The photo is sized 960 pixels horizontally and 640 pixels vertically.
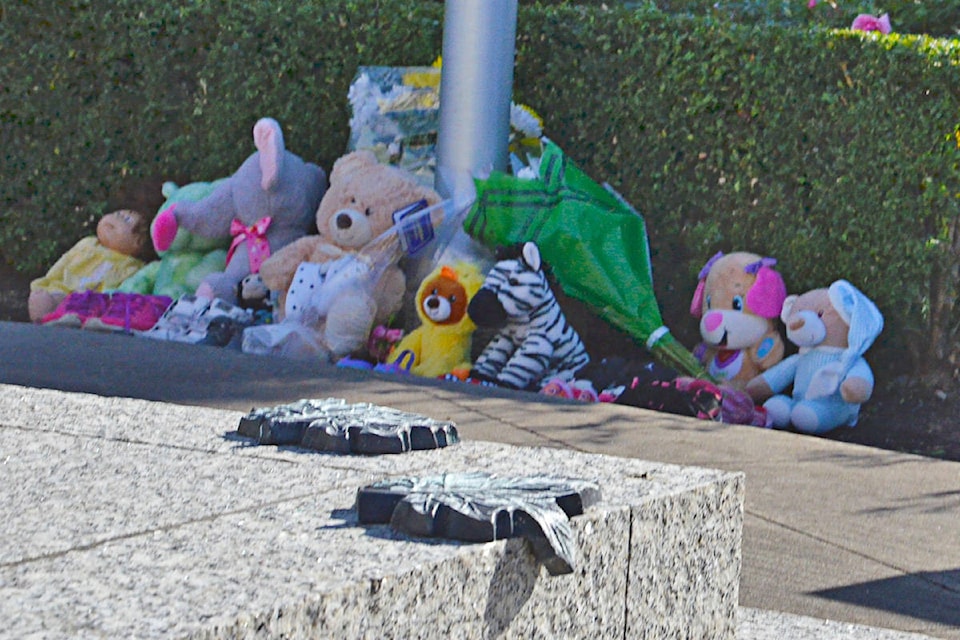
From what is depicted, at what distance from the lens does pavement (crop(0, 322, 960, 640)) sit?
3.43 meters

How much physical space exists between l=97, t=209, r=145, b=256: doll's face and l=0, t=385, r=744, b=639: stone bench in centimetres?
598

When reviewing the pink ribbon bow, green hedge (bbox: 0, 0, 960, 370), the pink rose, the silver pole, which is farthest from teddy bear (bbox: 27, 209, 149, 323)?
the pink rose

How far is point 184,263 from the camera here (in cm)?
842

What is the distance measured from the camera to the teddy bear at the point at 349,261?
7.15 metres

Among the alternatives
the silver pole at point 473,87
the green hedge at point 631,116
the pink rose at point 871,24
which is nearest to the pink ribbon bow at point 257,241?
the green hedge at point 631,116

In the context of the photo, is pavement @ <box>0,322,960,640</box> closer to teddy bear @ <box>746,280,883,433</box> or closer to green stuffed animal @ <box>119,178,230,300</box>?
teddy bear @ <box>746,280,883,433</box>

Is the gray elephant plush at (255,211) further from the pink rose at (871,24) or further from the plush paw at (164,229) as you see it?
the pink rose at (871,24)

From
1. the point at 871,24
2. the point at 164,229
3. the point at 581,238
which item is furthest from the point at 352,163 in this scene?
the point at 871,24

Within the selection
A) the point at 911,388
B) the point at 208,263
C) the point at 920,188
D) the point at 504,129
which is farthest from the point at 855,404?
the point at 208,263

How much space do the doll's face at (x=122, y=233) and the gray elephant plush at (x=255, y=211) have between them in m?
0.52

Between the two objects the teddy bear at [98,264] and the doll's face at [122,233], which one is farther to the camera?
the doll's face at [122,233]

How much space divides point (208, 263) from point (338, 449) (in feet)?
19.9

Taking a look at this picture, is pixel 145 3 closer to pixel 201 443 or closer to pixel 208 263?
pixel 208 263

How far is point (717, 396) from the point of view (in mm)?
6316
